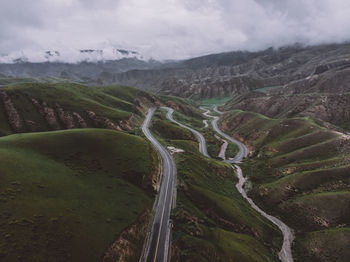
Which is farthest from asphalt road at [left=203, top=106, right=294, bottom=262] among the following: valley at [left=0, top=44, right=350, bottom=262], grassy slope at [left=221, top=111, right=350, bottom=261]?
grassy slope at [left=221, top=111, right=350, bottom=261]

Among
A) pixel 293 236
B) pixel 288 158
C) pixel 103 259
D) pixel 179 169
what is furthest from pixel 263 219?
pixel 103 259

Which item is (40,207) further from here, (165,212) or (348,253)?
(348,253)

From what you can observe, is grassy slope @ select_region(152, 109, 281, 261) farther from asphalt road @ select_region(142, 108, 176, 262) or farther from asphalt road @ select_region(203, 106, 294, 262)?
asphalt road @ select_region(142, 108, 176, 262)

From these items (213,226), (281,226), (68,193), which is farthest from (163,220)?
(281,226)

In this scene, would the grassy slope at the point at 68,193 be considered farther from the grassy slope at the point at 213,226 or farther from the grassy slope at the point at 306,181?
the grassy slope at the point at 306,181

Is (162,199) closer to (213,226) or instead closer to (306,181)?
(213,226)

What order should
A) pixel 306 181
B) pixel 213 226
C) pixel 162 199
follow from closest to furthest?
1. pixel 213 226
2. pixel 162 199
3. pixel 306 181

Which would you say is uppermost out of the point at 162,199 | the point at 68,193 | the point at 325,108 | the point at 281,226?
the point at 68,193
